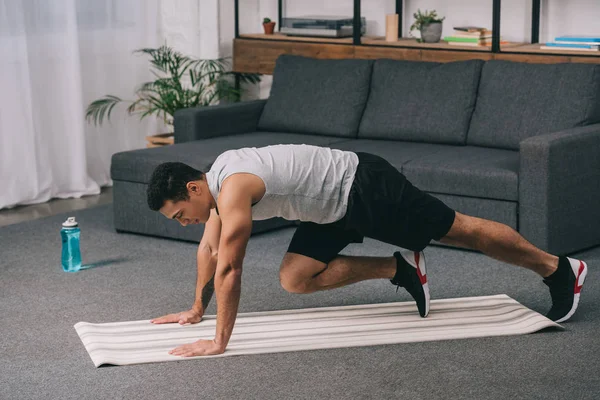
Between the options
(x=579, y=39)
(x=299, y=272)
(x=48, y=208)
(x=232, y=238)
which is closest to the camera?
(x=232, y=238)

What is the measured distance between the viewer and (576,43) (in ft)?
16.2

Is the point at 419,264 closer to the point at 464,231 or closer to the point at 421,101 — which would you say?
the point at 464,231

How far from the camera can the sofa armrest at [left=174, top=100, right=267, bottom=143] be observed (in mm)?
5145

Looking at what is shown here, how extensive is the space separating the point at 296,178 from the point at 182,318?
0.69 metres

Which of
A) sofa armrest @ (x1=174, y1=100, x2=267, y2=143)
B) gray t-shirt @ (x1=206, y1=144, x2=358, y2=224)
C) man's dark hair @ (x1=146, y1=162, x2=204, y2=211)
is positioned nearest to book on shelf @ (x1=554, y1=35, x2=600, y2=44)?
sofa armrest @ (x1=174, y1=100, x2=267, y2=143)

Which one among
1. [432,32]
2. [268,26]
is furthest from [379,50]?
[268,26]

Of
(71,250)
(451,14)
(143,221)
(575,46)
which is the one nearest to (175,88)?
(143,221)

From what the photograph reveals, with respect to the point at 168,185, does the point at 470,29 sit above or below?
above

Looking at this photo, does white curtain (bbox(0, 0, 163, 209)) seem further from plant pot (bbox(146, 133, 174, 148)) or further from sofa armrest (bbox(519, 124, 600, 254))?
sofa armrest (bbox(519, 124, 600, 254))

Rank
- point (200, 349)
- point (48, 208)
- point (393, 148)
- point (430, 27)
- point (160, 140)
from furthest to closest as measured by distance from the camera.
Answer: point (160, 140) < point (48, 208) < point (430, 27) < point (393, 148) < point (200, 349)

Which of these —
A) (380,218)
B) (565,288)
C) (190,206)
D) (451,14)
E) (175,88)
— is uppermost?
(451,14)

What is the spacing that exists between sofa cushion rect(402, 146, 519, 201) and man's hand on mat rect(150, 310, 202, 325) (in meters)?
1.41

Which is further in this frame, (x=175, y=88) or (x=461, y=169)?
(x=175, y=88)

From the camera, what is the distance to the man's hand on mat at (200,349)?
3.10m
